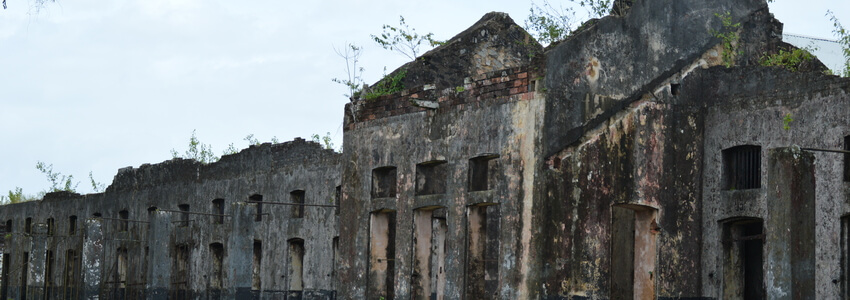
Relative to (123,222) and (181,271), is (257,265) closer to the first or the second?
(181,271)

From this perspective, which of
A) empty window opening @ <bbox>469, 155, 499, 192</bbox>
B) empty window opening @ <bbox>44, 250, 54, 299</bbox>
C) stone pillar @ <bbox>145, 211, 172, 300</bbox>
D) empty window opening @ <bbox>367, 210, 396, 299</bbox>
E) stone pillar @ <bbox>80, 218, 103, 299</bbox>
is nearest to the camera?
empty window opening @ <bbox>469, 155, 499, 192</bbox>

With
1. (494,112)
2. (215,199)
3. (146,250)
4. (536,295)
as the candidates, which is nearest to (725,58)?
(494,112)

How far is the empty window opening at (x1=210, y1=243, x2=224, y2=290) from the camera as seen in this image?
30.0 m

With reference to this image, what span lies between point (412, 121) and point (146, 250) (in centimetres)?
1751

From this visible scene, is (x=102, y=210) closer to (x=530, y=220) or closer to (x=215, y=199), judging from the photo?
(x=215, y=199)

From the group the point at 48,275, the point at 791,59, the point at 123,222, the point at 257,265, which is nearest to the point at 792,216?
the point at 791,59

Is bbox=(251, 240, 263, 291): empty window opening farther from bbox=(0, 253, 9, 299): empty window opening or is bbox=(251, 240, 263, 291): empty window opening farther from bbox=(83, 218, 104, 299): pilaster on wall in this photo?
bbox=(0, 253, 9, 299): empty window opening

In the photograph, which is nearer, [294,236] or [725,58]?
[725,58]

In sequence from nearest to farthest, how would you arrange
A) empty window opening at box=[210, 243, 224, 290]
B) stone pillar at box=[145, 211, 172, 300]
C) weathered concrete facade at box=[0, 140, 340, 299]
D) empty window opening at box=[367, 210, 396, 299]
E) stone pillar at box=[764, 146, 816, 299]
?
stone pillar at box=[764, 146, 816, 299]
empty window opening at box=[367, 210, 396, 299]
weathered concrete facade at box=[0, 140, 340, 299]
stone pillar at box=[145, 211, 172, 300]
empty window opening at box=[210, 243, 224, 290]

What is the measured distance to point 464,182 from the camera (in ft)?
57.8

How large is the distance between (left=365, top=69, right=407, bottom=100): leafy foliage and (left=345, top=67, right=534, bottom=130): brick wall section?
0.39 meters

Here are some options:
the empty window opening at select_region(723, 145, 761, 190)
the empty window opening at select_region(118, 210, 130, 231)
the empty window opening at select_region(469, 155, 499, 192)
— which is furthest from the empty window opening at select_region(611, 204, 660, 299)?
the empty window opening at select_region(118, 210, 130, 231)

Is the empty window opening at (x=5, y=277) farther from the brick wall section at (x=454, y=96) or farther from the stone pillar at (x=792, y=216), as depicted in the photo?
the stone pillar at (x=792, y=216)

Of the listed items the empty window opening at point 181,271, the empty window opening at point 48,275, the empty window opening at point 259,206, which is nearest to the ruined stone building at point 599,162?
the empty window opening at point 259,206
